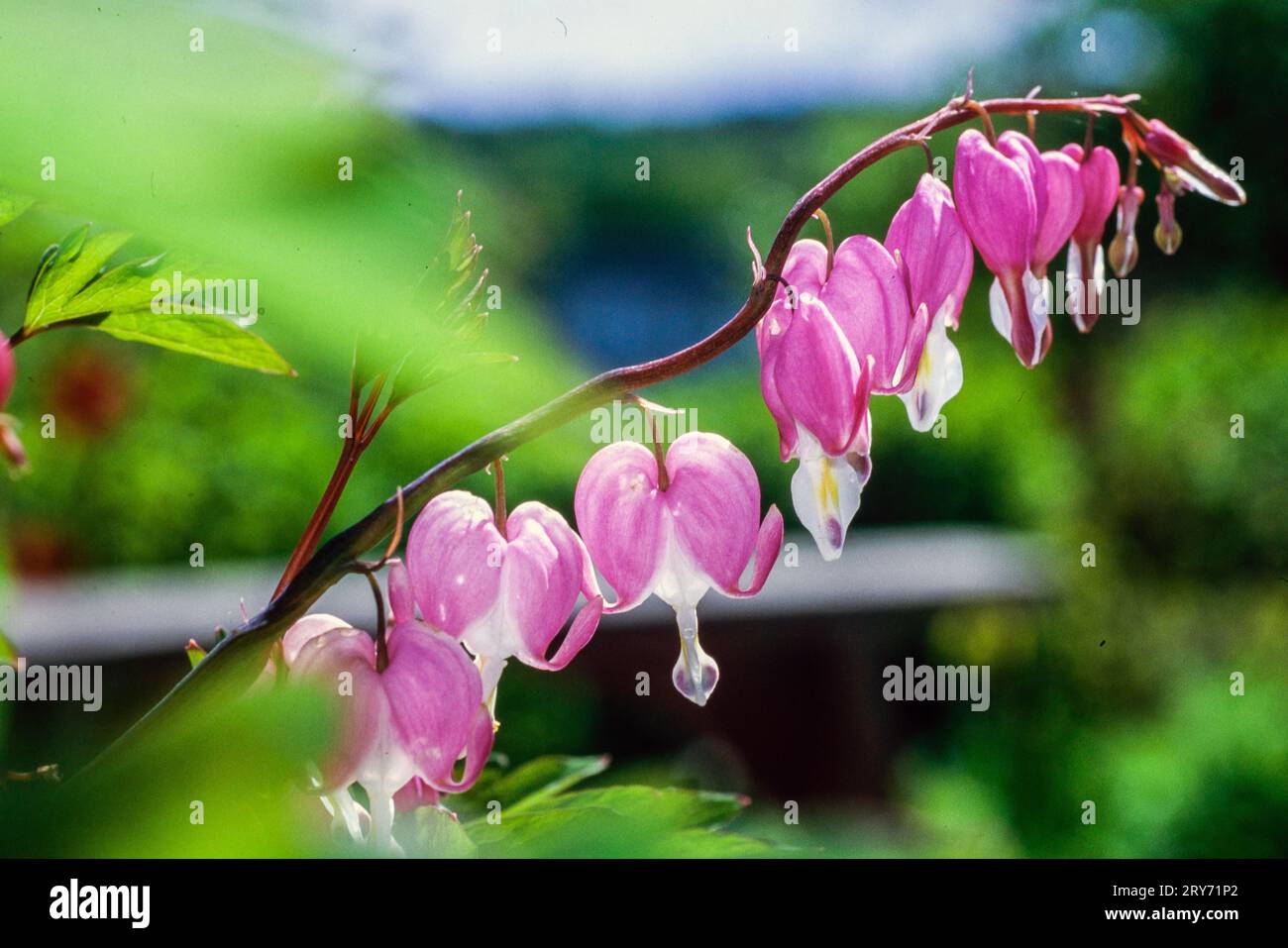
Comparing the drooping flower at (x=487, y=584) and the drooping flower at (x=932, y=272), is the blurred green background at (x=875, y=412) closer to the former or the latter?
the drooping flower at (x=487, y=584)

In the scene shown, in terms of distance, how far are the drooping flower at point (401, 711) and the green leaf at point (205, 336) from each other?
12 cm

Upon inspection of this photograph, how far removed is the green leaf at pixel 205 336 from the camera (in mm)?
427

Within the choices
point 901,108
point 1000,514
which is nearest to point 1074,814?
point 1000,514

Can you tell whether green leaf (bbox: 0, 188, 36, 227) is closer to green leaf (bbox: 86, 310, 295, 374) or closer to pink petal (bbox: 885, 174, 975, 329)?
green leaf (bbox: 86, 310, 295, 374)

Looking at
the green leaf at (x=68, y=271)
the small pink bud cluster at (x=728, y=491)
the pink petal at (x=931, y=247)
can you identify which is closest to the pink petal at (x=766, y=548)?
the small pink bud cluster at (x=728, y=491)

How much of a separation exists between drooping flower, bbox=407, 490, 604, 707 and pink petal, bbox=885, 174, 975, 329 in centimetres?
18

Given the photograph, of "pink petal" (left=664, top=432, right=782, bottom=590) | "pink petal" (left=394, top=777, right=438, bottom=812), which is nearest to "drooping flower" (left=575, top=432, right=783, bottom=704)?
"pink petal" (left=664, top=432, right=782, bottom=590)

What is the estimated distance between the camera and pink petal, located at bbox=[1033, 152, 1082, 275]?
542 millimetres

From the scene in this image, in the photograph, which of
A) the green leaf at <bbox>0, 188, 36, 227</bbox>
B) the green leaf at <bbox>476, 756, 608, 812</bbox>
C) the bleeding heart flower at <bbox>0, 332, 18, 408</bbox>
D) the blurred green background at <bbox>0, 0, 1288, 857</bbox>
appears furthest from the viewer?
the green leaf at <bbox>476, 756, 608, 812</bbox>

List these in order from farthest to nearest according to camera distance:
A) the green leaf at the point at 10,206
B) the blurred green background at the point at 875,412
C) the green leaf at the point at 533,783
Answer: the green leaf at the point at 533,783
the green leaf at the point at 10,206
the blurred green background at the point at 875,412

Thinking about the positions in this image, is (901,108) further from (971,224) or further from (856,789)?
(971,224)

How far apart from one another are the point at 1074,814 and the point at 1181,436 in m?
1.38

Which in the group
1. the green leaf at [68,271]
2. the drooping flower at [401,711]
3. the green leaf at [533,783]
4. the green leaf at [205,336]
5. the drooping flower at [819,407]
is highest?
the green leaf at [68,271]

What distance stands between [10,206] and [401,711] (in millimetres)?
222
